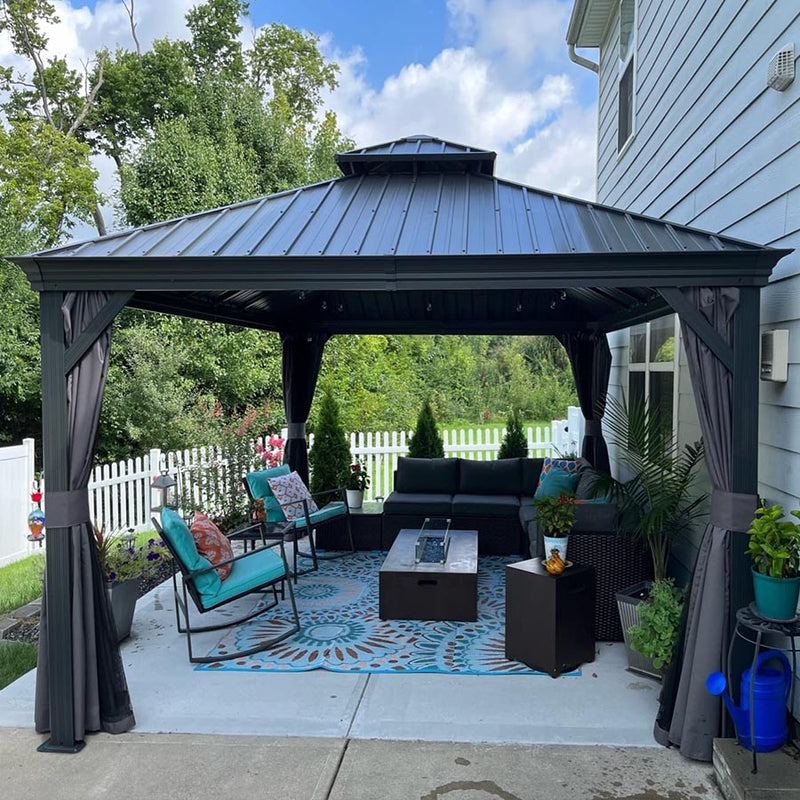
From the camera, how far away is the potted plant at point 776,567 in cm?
303

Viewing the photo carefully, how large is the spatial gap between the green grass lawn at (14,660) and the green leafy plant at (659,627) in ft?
12.0

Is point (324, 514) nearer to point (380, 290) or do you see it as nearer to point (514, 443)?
point (514, 443)

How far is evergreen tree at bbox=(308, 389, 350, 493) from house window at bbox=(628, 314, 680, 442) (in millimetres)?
3432

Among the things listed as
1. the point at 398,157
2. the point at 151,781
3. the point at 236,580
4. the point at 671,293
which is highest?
the point at 398,157

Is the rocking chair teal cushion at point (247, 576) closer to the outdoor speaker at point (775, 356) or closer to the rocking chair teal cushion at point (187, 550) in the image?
the rocking chair teal cushion at point (187, 550)

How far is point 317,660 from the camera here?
14.8 feet

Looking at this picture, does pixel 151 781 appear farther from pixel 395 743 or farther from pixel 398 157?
pixel 398 157

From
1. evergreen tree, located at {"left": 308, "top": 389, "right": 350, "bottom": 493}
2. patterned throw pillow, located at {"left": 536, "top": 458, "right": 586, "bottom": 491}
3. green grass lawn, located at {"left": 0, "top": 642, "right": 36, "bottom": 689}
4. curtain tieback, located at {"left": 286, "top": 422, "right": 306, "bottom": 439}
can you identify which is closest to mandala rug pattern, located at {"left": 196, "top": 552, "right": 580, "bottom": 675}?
green grass lawn, located at {"left": 0, "top": 642, "right": 36, "bottom": 689}

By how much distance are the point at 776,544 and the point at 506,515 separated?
13.4 ft

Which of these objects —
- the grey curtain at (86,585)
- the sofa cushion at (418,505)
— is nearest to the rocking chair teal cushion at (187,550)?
the grey curtain at (86,585)

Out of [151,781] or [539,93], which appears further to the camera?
[539,93]

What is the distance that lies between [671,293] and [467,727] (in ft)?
7.76

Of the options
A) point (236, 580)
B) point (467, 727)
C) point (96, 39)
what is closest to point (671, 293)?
point (467, 727)

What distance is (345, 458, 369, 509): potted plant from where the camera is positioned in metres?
8.09
